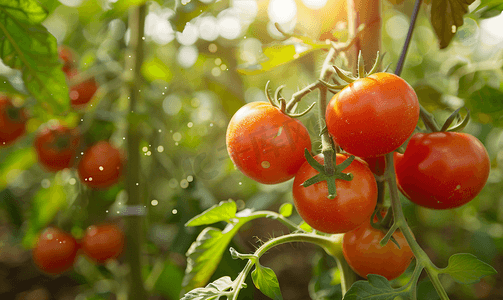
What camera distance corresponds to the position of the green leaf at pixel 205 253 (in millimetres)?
611

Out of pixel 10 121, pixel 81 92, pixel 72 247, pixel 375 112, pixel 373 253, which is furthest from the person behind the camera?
pixel 72 247

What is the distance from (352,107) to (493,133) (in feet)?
4.23

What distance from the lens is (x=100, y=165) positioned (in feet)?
3.85

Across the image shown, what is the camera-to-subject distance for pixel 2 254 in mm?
2822

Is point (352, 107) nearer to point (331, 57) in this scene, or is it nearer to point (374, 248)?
point (331, 57)

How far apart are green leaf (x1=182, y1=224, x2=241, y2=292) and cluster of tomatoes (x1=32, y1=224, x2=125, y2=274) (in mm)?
799

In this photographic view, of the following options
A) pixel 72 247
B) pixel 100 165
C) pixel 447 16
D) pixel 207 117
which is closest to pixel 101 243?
pixel 72 247

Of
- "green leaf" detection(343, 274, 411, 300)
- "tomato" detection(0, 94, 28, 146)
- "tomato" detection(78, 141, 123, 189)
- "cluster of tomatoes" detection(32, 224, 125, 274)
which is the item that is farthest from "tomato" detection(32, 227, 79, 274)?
"green leaf" detection(343, 274, 411, 300)

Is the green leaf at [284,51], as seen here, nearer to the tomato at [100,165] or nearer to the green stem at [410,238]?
the green stem at [410,238]

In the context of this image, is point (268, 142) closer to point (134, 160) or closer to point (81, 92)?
point (134, 160)

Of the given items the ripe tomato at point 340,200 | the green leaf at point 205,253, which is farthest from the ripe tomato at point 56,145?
the ripe tomato at point 340,200

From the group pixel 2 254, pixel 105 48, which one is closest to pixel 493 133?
pixel 105 48

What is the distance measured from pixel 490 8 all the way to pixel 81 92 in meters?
1.23

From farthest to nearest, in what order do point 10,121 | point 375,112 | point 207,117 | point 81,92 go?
point 207,117 < point 81,92 < point 10,121 < point 375,112
